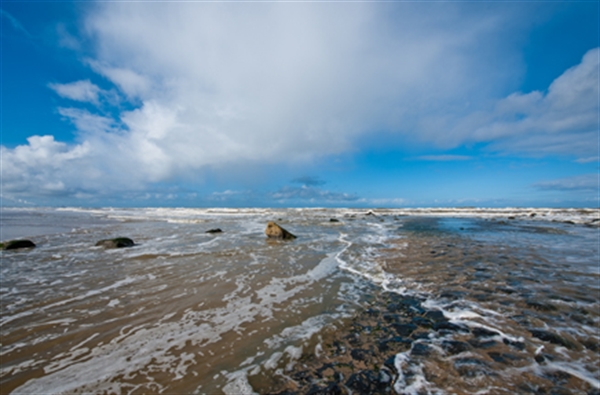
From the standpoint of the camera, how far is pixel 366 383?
3342mm

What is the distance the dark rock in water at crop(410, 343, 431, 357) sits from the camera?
3951mm

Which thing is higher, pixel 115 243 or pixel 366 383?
pixel 115 243

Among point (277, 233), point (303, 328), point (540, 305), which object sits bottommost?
point (303, 328)

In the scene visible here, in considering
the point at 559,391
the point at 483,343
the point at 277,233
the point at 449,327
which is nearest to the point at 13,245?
the point at 277,233

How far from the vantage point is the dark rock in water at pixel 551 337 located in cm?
407

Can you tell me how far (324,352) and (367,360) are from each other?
647 millimetres

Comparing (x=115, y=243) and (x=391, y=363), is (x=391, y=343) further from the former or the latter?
(x=115, y=243)

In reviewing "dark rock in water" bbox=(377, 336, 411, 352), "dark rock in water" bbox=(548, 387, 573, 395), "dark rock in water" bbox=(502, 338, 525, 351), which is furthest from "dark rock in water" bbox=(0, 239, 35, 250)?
"dark rock in water" bbox=(548, 387, 573, 395)

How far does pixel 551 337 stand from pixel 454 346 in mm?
1662

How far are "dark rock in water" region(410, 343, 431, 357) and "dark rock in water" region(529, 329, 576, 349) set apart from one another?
1906 mm

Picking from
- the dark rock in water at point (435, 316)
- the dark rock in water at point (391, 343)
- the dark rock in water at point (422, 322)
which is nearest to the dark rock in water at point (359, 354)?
the dark rock in water at point (391, 343)

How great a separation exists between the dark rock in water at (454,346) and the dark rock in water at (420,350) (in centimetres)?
27

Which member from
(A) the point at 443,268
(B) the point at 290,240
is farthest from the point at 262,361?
(B) the point at 290,240

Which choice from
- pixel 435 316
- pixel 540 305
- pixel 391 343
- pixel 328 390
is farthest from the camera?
pixel 540 305
